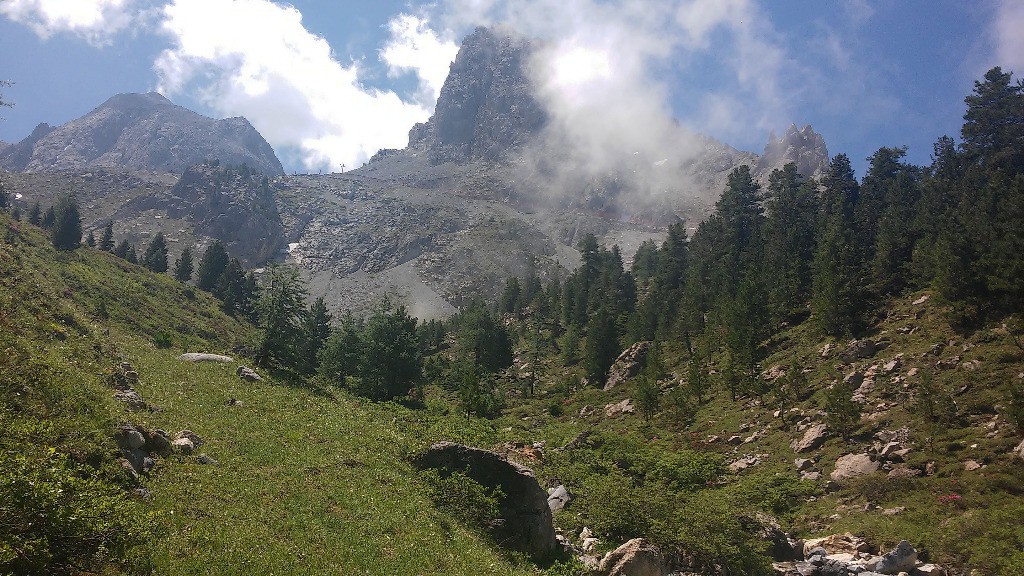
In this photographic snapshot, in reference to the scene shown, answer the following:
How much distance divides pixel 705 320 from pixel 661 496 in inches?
2333

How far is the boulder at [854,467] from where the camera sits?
3484 centimetres

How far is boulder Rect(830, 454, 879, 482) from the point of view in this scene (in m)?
34.8

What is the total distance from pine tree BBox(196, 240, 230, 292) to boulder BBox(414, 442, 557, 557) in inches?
4895

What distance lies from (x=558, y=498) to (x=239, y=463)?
53.2 ft

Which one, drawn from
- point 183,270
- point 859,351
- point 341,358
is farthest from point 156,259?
point 859,351

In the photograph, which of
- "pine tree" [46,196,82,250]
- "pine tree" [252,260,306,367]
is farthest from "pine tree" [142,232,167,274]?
"pine tree" [252,260,306,367]

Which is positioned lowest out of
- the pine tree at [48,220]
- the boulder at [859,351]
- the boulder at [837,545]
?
the boulder at [837,545]

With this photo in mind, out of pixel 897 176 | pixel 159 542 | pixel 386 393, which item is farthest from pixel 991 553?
pixel 897 176

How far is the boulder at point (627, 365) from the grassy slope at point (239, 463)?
156 feet

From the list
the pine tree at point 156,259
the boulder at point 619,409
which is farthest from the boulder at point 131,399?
the pine tree at point 156,259

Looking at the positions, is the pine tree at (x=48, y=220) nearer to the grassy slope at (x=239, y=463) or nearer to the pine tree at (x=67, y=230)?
the pine tree at (x=67, y=230)

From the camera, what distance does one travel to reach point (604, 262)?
143875 millimetres

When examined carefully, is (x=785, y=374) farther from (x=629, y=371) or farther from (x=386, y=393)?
(x=386, y=393)

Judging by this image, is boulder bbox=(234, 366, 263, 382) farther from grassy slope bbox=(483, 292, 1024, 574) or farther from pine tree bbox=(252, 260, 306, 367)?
grassy slope bbox=(483, 292, 1024, 574)
